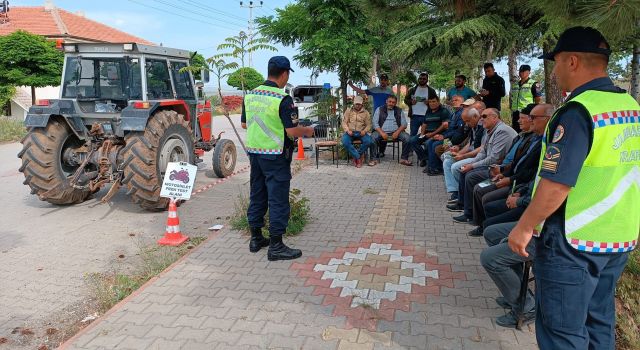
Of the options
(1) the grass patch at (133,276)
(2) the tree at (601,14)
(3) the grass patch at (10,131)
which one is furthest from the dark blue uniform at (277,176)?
(3) the grass patch at (10,131)

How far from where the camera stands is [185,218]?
6.26 m

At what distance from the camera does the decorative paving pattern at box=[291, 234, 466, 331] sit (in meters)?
3.45

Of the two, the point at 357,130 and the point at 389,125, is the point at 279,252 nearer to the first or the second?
the point at 357,130

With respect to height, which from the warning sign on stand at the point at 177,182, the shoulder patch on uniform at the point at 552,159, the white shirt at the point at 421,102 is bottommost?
the warning sign on stand at the point at 177,182

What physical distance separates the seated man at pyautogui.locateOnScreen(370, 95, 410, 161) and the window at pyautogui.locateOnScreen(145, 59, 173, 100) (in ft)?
14.3

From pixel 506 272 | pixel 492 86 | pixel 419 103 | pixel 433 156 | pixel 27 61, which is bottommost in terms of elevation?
pixel 506 272

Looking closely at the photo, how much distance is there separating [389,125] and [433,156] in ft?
5.43

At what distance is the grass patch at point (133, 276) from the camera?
12.6 feet

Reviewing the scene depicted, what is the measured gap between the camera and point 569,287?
6.64ft

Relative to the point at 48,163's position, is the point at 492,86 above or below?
above

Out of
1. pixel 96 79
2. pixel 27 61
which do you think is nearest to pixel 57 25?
pixel 27 61

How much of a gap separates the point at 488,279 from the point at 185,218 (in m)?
3.96

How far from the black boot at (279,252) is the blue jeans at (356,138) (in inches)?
207

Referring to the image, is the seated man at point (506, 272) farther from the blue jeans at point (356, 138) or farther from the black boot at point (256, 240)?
the blue jeans at point (356, 138)
